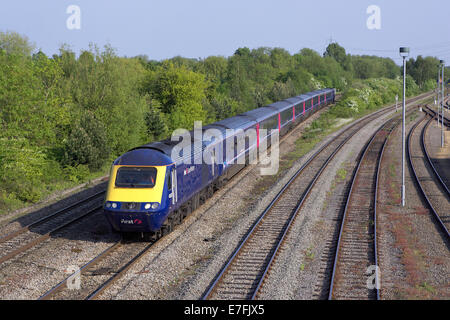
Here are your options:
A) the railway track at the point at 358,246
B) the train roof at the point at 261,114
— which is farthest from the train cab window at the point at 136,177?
the train roof at the point at 261,114

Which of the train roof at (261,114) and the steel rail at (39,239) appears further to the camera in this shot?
the train roof at (261,114)

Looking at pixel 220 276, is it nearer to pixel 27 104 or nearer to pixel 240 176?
pixel 240 176

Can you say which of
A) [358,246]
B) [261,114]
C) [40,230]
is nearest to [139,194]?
[40,230]

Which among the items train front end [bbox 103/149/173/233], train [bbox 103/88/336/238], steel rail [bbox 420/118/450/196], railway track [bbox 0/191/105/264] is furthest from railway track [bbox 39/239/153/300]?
steel rail [bbox 420/118/450/196]

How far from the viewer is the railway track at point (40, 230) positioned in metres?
16.3

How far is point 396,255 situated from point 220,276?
6.05 meters

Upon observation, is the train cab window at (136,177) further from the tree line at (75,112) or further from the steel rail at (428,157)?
the steel rail at (428,157)

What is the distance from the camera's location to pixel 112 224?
15.7 metres

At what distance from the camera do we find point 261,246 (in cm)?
1623

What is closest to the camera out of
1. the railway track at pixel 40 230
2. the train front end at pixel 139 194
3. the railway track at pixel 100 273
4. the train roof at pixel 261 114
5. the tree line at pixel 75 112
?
the railway track at pixel 100 273

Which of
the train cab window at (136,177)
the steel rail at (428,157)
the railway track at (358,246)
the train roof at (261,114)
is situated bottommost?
the railway track at (358,246)

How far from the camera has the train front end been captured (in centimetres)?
1520

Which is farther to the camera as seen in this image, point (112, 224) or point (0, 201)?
point (0, 201)
